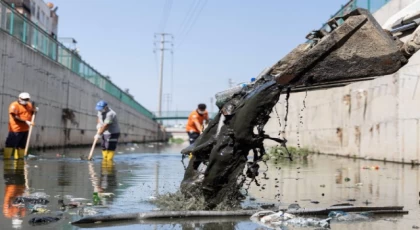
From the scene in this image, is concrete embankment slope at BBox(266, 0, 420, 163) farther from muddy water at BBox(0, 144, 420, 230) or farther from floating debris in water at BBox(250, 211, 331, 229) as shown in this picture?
floating debris in water at BBox(250, 211, 331, 229)

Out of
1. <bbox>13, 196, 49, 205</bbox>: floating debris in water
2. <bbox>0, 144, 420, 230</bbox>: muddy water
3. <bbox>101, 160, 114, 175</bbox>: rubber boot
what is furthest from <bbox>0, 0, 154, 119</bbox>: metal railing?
<bbox>13, 196, 49, 205</bbox>: floating debris in water

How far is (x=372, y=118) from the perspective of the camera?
1731 centimetres

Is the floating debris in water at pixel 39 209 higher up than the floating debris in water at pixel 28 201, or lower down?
lower down

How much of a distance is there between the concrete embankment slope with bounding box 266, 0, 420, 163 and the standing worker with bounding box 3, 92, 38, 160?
7.23 meters

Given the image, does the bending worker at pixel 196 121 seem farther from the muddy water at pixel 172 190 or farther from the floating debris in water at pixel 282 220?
the floating debris in water at pixel 282 220

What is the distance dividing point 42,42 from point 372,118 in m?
13.7

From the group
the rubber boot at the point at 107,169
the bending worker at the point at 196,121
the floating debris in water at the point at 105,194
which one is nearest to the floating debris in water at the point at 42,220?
the floating debris in water at the point at 105,194

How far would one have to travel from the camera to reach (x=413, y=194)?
7488 mm

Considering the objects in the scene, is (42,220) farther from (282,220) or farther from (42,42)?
(42,42)

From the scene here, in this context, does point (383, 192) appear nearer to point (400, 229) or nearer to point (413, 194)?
point (413, 194)

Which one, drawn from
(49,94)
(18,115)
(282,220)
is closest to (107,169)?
(18,115)

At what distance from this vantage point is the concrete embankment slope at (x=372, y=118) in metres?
14.1

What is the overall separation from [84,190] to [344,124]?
14.4 meters

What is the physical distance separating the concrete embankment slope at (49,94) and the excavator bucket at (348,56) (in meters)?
13.8
